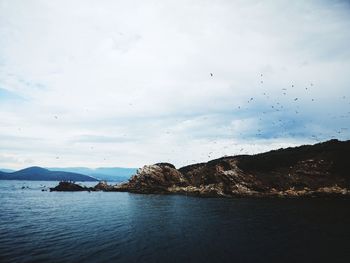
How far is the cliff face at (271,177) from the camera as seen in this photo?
337 ft

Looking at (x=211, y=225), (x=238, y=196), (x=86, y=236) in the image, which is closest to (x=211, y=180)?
(x=238, y=196)

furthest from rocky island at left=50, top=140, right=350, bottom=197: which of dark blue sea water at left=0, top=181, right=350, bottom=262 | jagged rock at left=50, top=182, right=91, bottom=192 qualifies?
jagged rock at left=50, top=182, right=91, bottom=192

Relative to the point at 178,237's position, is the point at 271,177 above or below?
above

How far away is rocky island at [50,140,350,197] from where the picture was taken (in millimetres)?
102500

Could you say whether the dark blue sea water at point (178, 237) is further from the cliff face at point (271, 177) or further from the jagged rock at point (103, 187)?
the jagged rock at point (103, 187)

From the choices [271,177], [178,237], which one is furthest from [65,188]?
[178,237]

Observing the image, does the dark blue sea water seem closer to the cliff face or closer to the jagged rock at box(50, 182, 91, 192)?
the cliff face

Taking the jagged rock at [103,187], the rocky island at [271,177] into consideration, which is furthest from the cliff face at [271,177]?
the jagged rock at [103,187]

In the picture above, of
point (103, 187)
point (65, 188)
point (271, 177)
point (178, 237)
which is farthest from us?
point (103, 187)

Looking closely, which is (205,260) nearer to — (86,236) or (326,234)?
(86,236)

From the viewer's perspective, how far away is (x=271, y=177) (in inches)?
4412

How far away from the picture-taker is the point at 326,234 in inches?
1663

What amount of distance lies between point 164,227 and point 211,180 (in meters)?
79.7

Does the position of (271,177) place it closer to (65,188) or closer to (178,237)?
(178,237)
